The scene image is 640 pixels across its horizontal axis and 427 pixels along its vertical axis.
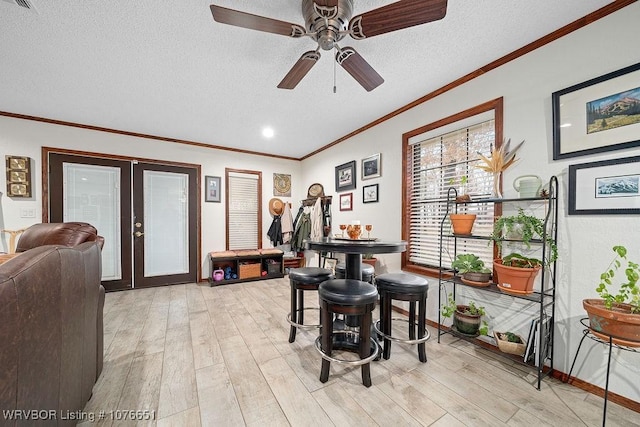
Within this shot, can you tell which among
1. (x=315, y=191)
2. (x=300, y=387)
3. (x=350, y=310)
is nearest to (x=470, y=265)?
(x=350, y=310)

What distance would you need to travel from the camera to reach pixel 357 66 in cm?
170

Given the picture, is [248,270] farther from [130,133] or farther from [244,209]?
[130,133]

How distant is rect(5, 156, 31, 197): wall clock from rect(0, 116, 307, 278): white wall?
0.19 feet

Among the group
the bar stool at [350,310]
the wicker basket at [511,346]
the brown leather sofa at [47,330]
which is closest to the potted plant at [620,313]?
the wicker basket at [511,346]

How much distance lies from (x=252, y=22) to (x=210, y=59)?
93 centimetres

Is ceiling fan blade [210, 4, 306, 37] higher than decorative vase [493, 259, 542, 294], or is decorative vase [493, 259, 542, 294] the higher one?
ceiling fan blade [210, 4, 306, 37]

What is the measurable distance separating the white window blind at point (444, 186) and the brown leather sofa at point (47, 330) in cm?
259

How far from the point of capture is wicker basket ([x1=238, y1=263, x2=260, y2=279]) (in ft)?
13.8

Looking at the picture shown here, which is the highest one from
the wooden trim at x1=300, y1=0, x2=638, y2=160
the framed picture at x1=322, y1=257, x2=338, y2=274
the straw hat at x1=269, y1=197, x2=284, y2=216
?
the wooden trim at x1=300, y1=0, x2=638, y2=160

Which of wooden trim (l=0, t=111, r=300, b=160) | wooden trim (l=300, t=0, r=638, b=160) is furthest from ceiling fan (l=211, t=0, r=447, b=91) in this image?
wooden trim (l=0, t=111, r=300, b=160)

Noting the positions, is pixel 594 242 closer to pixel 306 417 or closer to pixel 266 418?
pixel 306 417

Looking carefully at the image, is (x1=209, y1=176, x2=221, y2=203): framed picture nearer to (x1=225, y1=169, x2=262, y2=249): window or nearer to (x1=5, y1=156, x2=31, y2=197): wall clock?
(x1=225, y1=169, x2=262, y2=249): window

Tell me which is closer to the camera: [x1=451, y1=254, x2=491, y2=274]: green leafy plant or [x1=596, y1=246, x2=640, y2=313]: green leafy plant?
[x1=596, y1=246, x2=640, y2=313]: green leafy plant

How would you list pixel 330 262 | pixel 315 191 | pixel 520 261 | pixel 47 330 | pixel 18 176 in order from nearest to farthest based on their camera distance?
pixel 47 330, pixel 520 261, pixel 18 176, pixel 330 262, pixel 315 191
